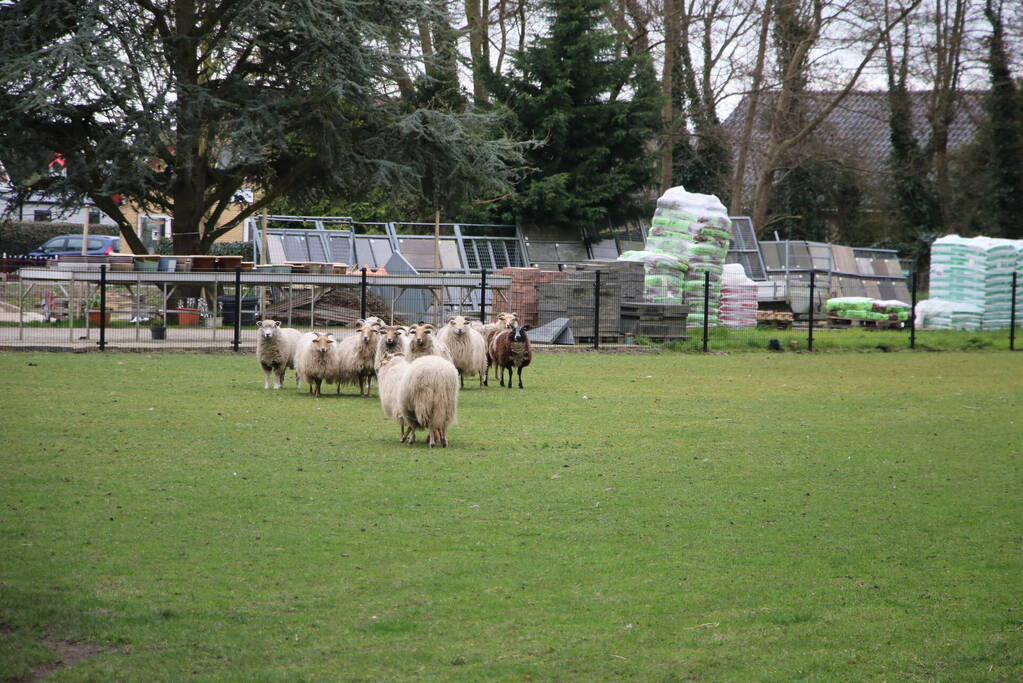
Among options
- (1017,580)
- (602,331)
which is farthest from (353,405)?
(602,331)

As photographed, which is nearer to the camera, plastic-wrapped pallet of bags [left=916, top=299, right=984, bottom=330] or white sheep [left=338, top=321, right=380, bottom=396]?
white sheep [left=338, top=321, right=380, bottom=396]

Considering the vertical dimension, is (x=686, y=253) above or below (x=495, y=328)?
above

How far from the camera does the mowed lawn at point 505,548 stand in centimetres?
539

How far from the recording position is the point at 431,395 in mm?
11117

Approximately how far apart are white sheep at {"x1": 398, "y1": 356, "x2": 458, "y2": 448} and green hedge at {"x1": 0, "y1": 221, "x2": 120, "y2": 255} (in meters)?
45.6

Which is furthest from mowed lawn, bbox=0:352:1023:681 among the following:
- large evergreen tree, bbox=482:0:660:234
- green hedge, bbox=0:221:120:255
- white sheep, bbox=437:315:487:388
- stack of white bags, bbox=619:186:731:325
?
green hedge, bbox=0:221:120:255

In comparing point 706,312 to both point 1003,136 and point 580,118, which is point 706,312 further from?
point 1003,136

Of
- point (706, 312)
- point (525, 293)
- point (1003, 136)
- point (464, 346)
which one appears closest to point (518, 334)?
point (464, 346)

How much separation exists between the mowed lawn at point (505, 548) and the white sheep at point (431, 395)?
0.33 meters

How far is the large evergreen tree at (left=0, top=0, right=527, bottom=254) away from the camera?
2859 centimetres

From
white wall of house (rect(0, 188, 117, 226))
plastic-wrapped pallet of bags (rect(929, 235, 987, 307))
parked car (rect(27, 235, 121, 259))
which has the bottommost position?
plastic-wrapped pallet of bags (rect(929, 235, 987, 307))

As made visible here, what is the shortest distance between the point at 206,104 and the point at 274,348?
15.4 m

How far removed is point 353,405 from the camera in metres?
15.4

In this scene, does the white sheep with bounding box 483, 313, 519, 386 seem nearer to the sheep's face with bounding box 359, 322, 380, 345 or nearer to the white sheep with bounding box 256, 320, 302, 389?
the sheep's face with bounding box 359, 322, 380, 345
